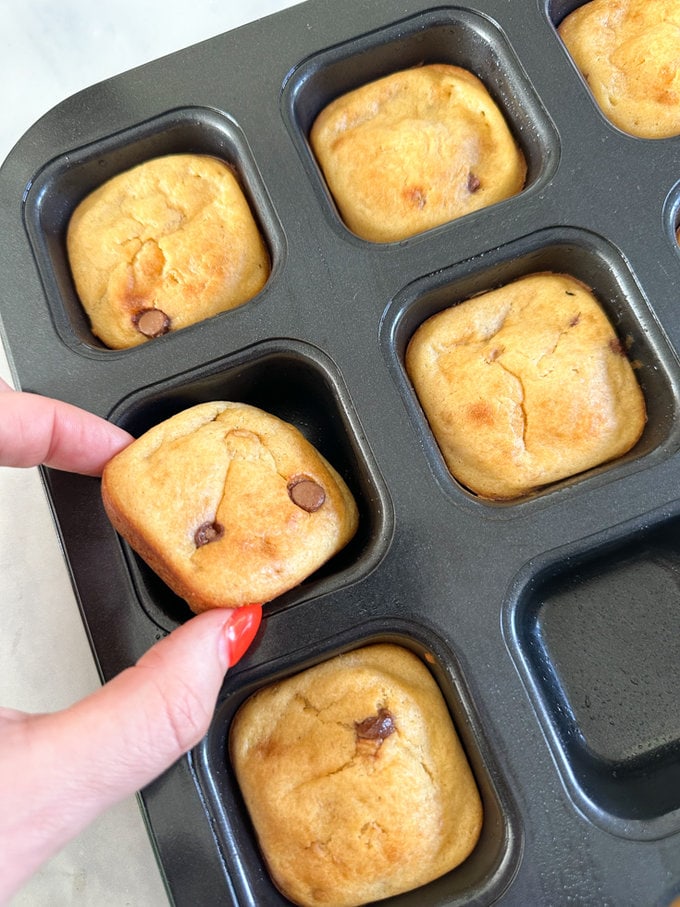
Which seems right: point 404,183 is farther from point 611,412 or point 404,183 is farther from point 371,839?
point 371,839

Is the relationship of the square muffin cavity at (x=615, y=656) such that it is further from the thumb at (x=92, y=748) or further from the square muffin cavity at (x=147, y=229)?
the square muffin cavity at (x=147, y=229)

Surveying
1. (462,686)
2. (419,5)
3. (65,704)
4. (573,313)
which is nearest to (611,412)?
(573,313)

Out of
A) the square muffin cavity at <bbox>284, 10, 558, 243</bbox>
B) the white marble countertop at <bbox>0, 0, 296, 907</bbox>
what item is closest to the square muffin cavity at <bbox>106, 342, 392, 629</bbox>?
the square muffin cavity at <bbox>284, 10, 558, 243</bbox>

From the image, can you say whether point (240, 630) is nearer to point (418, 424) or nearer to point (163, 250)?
point (418, 424)

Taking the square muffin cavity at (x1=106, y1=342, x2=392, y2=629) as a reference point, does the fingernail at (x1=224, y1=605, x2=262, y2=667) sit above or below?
below

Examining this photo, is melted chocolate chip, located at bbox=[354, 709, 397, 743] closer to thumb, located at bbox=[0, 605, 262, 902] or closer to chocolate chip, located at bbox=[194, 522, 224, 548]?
thumb, located at bbox=[0, 605, 262, 902]

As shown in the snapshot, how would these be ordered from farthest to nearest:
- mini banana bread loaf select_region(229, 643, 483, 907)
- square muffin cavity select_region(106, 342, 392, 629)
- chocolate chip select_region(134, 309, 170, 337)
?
1. chocolate chip select_region(134, 309, 170, 337)
2. square muffin cavity select_region(106, 342, 392, 629)
3. mini banana bread loaf select_region(229, 643, 483, 907)
